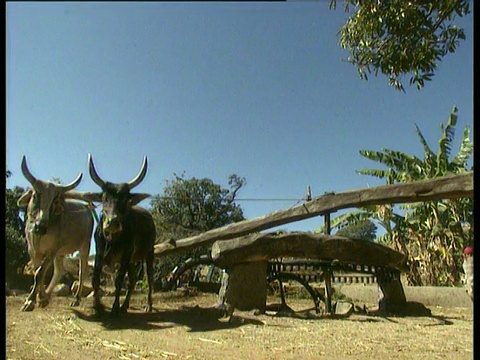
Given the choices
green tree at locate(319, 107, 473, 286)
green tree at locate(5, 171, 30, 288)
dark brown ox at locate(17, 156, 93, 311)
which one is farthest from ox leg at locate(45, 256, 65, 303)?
green tree at locate(319, 107, 473, 286)

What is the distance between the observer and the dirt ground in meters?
3.88

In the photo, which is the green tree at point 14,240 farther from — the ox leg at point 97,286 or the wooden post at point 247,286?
the wooden post at point 247,286

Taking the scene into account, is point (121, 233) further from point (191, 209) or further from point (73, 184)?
point (191, 209)

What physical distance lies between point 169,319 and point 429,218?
314 inches

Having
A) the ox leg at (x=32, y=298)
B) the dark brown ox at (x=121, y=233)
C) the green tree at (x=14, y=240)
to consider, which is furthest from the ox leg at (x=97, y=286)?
the green tree at (x=14, y=240)

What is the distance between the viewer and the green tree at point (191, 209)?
21.7ft

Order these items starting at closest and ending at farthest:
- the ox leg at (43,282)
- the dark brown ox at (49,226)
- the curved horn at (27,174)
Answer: the curved horn at (27,174), the dark brown ox at (49,226), the ox leg at (43,282)

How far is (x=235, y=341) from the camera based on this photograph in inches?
178

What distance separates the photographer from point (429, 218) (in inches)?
439

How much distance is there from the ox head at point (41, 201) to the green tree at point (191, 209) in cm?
157

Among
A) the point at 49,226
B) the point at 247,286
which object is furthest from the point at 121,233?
the point at 247,286

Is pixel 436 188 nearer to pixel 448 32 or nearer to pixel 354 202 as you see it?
pixel 354 202

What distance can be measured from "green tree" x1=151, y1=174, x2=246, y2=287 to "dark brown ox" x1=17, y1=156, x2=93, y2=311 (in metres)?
1.24

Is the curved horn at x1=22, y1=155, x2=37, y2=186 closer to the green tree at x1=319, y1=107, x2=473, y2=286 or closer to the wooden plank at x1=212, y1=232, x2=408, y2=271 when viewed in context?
the wooden plank at x1=212, y1=232, x2=408, y2=271
